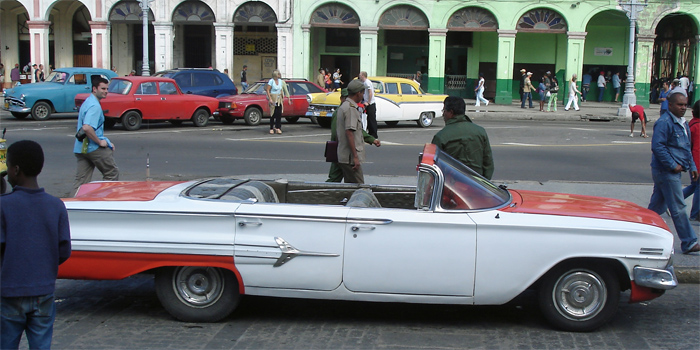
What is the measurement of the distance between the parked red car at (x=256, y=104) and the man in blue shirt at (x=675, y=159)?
14.9m

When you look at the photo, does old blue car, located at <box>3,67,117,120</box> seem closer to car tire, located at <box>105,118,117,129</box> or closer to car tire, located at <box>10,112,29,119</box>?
car tire, located at <box>10,112,29,119</box>

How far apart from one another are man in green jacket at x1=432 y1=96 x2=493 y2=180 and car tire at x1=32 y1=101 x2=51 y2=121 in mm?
18252

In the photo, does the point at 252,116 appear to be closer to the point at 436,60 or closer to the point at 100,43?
the point at 436,60

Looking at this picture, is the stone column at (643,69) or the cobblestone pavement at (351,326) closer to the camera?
the cobblestone pavement at (351,326)

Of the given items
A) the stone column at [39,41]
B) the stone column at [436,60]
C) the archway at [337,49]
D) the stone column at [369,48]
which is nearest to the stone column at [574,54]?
the stone column at [436,60]

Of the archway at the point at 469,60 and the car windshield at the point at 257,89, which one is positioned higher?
the archway at the point at 469,60

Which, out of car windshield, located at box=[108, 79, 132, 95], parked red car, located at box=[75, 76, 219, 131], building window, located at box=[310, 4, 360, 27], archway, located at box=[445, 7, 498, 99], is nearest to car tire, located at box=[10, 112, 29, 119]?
parked red car, located at box=[75, 76, 219, 131]

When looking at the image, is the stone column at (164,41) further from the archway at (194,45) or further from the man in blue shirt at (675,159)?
the man in blue shirt at (675,159)

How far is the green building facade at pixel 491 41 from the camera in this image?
33031 mm

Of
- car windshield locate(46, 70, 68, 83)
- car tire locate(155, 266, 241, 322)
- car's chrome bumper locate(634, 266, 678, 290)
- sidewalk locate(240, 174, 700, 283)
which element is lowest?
car tire locate(155, 266, 241, 322)

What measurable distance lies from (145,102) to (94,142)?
37.7 ft

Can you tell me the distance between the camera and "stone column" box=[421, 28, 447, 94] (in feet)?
110

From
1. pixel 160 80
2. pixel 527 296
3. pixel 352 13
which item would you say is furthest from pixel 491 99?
pixel 527 296

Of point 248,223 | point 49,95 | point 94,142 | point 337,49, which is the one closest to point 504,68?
point 337,49
